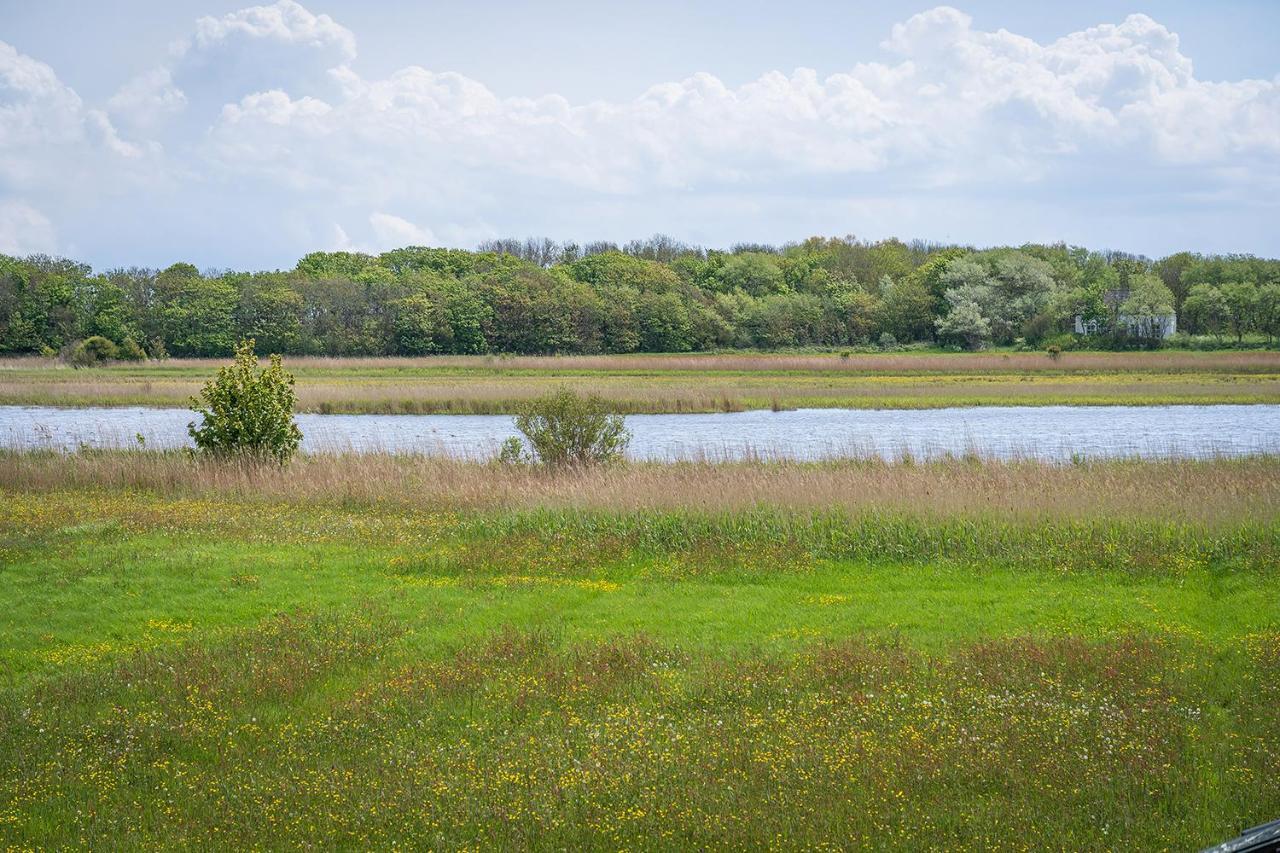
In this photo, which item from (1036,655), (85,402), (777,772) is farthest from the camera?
(85,402)

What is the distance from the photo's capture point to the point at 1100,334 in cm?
10075

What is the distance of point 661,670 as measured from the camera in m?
10.8

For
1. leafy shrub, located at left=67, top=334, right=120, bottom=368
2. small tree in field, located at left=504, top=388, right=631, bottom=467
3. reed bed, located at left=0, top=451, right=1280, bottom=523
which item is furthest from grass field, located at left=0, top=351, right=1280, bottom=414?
reed bed, located at left=0, top=451, right=1280, bottom=523

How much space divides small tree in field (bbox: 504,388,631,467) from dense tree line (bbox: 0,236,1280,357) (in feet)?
245

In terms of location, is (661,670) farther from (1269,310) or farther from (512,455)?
(1269,310)

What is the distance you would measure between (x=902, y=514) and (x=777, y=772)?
32.4ft

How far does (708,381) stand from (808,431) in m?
26.3

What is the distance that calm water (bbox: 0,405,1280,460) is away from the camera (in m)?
33.2

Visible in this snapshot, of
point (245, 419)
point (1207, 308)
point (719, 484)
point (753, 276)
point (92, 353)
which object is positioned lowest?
point (719, 484)

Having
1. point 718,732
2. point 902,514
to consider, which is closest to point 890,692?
point 718,732

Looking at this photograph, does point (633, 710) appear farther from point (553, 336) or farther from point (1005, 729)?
point (553, 336)

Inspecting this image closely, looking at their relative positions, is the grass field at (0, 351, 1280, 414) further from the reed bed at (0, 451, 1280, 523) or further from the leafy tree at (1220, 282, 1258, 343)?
the reed bed at (0, 451, 1280, 523)

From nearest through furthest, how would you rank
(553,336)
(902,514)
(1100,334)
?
(902,514) → (1100,334) → (553,336)

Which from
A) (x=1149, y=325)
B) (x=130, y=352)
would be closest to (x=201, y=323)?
(x=130, y=352)
